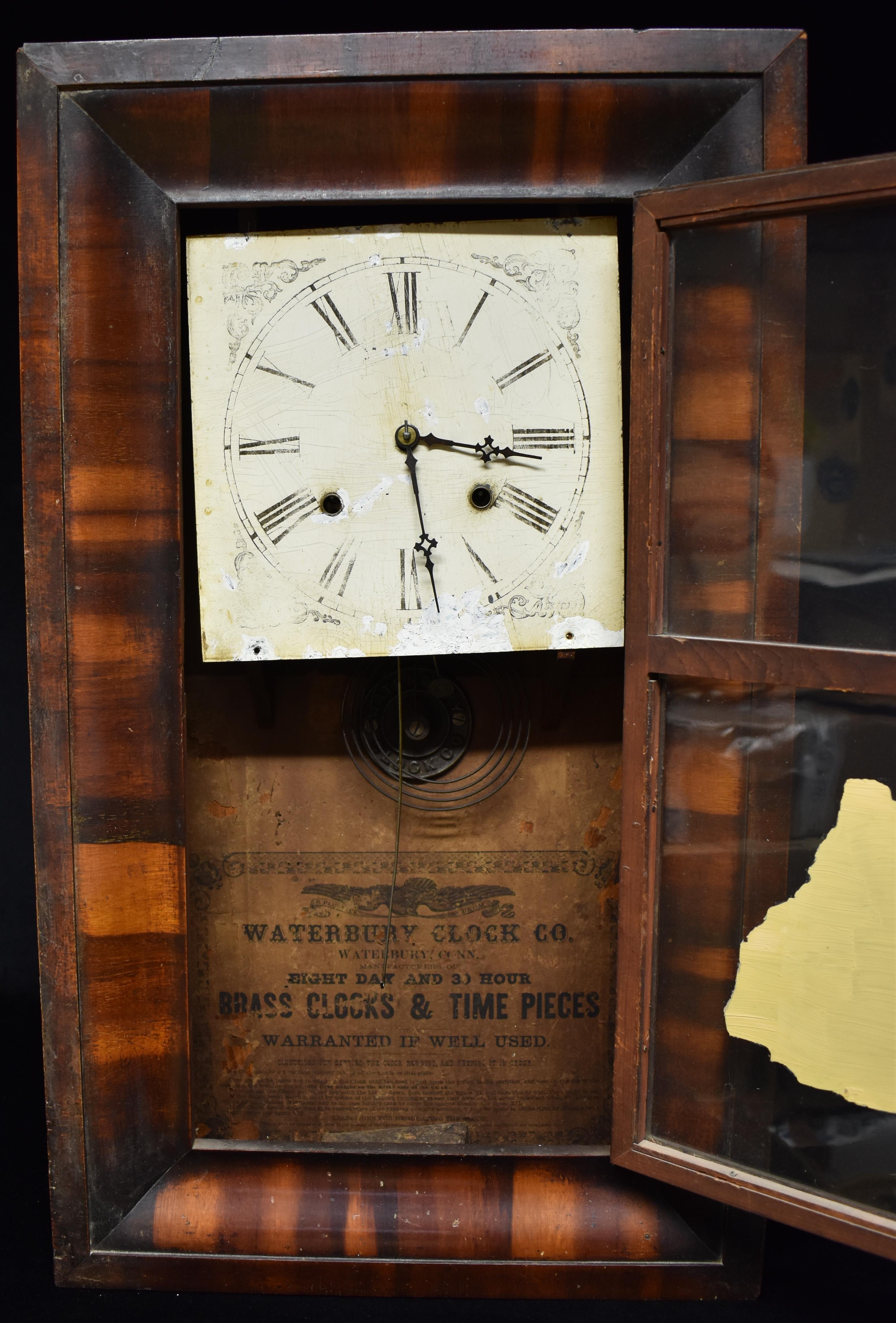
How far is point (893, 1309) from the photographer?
163 centimetres

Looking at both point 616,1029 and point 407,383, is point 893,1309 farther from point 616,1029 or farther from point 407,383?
point 407,383

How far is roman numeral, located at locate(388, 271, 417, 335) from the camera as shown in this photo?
5.33 ft

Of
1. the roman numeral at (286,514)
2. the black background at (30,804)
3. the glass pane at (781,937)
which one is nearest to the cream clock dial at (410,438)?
the roman numeral at (286,514)

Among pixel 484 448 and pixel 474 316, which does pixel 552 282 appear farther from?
pixel 484 448

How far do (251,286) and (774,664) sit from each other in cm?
92

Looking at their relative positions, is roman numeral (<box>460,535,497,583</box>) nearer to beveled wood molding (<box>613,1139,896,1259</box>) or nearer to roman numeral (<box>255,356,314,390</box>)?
roman numeral (<box>255,356,314,390</box>)

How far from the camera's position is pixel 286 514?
1648mm

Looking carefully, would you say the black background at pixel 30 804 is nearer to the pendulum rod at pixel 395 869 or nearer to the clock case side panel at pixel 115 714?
the clock case side panel at pixel 115 714

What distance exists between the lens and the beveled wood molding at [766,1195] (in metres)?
1.43

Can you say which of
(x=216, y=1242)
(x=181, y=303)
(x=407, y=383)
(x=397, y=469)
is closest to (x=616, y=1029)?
(x=216, y=1242)

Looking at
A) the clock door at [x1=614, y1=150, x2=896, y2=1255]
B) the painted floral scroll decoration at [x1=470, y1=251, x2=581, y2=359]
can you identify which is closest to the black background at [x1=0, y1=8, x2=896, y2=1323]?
the clock door at [x1=614, y1=150, x2=896, y2=1255]

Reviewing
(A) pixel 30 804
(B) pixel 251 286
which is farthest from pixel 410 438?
(A) pixel 30 804

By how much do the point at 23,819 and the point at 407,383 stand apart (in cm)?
145

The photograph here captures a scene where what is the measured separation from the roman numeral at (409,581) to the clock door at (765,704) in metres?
0.32
